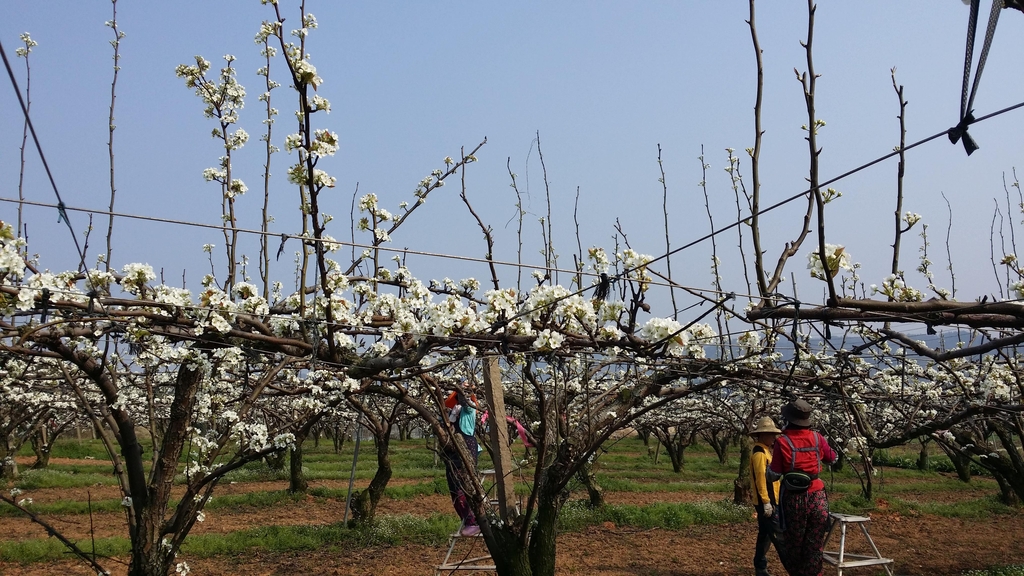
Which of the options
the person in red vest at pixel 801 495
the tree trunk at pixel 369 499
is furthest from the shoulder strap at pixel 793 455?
the tree trunk at pixel 369 499

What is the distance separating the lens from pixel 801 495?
5.26m

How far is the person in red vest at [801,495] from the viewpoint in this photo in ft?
17.2

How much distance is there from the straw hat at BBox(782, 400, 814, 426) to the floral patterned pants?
523mm

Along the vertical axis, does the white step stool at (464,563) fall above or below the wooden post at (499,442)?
below

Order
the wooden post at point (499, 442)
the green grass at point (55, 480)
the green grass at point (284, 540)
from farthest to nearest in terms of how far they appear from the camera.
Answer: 1. the green grass at point (55, 480)
2. the green grass at point (284, 540)
3. the wooden post at point (499, 442)

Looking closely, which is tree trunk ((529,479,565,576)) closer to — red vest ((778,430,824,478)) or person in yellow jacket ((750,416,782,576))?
red vest ((778,430,824,478))

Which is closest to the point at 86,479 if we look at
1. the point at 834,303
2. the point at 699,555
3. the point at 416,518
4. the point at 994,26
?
the point at 416,518

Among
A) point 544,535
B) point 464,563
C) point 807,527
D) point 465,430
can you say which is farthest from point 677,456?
point 544,535

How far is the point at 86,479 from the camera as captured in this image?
13.3 meters

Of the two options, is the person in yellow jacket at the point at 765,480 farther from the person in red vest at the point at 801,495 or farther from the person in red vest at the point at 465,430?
the person in red vest at the point at 465,430

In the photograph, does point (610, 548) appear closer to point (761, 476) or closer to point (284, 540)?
point (761, 476)

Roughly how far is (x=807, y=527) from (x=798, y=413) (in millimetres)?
831

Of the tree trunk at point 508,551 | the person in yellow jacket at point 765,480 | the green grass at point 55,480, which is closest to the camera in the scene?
the tree trunk at point 508,551

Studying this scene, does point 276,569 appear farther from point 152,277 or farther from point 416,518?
point 152,277
